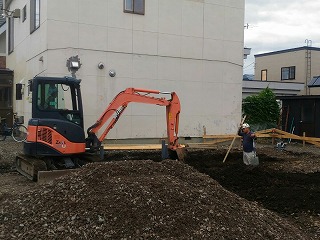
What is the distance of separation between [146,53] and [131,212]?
11.9 metres

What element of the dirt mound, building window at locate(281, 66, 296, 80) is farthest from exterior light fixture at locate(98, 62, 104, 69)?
building window at locate(281, 66, 296, 80)

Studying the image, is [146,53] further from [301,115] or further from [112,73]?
[301,115]

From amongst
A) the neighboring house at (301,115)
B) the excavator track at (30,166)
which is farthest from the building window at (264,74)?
the excavator track at (30,166)

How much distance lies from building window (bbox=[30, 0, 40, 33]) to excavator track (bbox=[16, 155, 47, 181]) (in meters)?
7.31

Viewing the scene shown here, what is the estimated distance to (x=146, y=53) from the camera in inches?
658

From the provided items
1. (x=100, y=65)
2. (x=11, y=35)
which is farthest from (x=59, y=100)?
(x=11, y=35)

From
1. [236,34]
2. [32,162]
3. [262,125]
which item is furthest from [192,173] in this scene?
[262,125]

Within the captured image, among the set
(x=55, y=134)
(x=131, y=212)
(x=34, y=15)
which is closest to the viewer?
(x=131, y=212)

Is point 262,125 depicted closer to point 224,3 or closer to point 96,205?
point 224,3

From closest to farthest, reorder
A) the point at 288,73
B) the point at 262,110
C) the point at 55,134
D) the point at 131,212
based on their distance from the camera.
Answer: the point at 131,212, the point at 55,134, the point at 262,110, the point at 288,73

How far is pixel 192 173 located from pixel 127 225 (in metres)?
2.77

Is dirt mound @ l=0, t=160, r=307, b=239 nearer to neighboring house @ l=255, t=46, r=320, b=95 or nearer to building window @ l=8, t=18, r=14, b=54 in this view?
building window @ l=8, t=18, r=14, b=54

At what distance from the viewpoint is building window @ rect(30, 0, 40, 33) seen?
656 inches

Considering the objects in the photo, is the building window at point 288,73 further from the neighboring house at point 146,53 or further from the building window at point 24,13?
the building window at point 24,13
